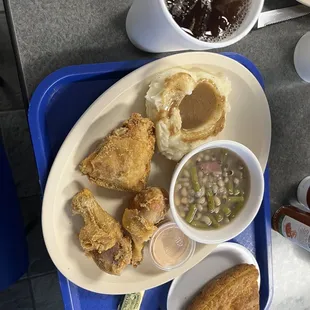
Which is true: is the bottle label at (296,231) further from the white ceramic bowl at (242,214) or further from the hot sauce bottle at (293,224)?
the white ceramic bowl at (242,214)

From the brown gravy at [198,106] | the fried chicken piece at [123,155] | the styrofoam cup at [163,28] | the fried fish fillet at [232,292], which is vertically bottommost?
the fried fish fillet at [232,292]

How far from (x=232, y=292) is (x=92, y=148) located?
427 mm

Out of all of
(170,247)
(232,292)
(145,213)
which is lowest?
(232,292)

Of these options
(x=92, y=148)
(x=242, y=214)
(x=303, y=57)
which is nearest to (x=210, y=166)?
(x=242, y=214)

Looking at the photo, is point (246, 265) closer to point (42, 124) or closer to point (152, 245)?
point (152, 245)

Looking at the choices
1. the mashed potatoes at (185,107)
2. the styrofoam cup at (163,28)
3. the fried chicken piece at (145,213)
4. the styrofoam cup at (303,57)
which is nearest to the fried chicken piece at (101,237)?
the fried chicken piece at (145,213)

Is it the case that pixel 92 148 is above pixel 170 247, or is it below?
above

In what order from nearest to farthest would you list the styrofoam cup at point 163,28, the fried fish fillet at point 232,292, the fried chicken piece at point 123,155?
the styrofoam cup at point 163,28, the fried chicken piece at point 123,155, the fried fish fillet at point 232,292

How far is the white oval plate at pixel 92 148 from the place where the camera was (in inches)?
34.4

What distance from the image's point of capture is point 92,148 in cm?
89

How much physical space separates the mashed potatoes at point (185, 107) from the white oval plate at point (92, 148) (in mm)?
31

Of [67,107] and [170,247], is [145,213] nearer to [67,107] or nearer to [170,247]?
[170,247]

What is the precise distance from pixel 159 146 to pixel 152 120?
49mm

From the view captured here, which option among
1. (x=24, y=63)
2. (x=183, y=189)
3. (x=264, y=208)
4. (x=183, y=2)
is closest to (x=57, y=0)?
(x=24, y=63)
